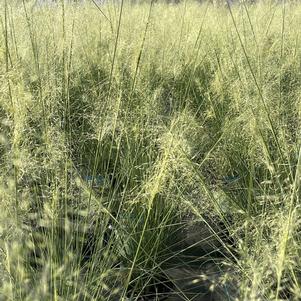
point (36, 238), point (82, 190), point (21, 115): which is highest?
point (21, 115)

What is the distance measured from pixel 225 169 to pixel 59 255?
0.75m

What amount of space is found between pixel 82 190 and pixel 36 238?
192mm

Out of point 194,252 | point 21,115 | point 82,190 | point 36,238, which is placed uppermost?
point 21,115

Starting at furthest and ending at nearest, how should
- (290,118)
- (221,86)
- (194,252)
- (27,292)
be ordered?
(221,86) → (290,118) → (194,252) → (27,292)

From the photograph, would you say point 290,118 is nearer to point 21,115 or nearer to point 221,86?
point 221,86

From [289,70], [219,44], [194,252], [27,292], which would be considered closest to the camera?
[27,292]

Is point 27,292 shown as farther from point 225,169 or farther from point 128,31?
point 128,31

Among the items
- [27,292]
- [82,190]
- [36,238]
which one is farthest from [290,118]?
[27,292]

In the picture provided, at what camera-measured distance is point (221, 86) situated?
2002 millimetres

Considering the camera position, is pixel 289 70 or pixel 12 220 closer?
pixel 12 220

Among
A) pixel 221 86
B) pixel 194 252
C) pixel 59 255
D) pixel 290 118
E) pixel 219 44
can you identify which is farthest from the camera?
pixel 219 44

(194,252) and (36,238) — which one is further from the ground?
(36,238)

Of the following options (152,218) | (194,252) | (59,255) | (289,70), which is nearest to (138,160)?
(152,218)

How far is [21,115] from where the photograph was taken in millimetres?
1048
